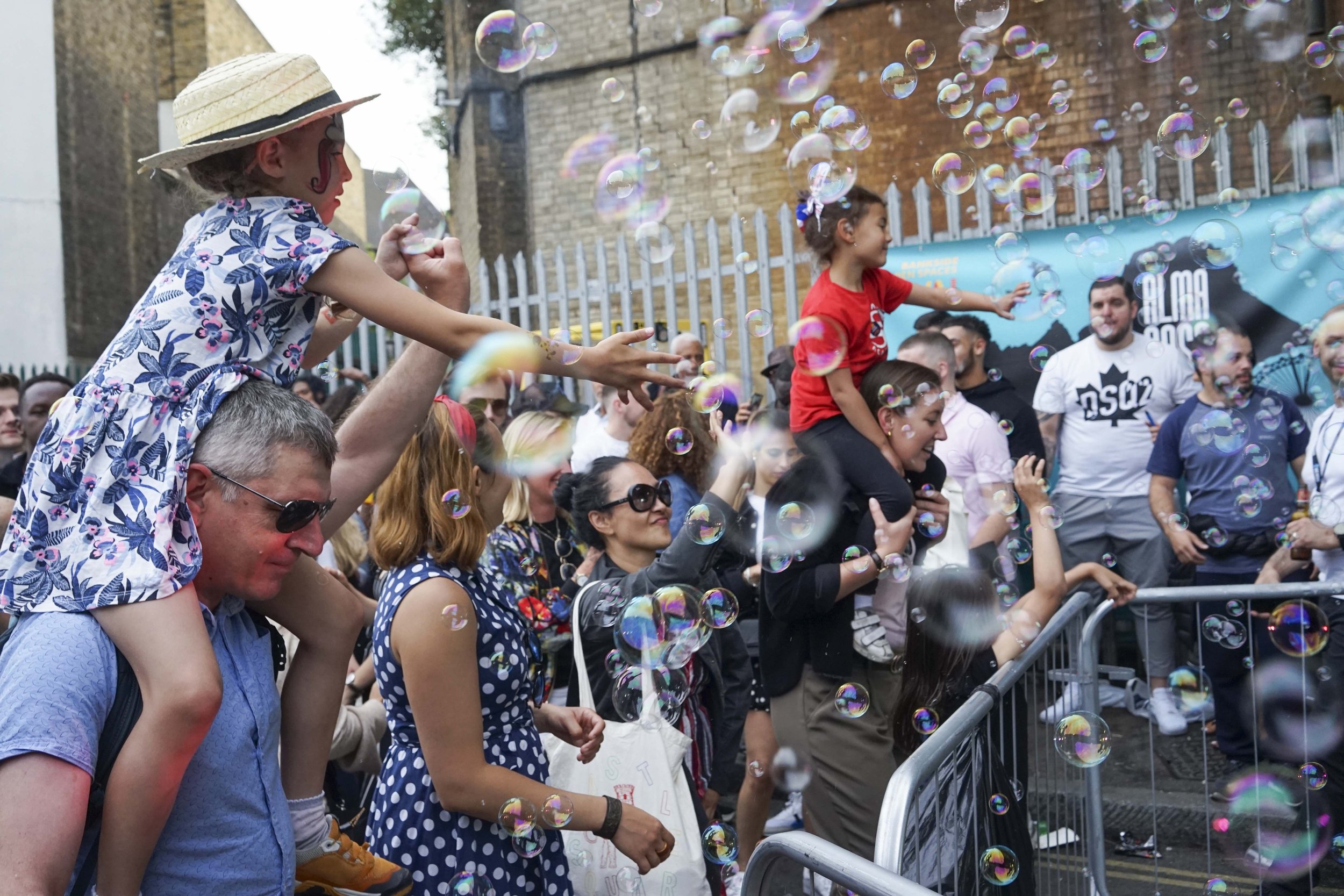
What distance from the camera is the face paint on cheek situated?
6.44 ft

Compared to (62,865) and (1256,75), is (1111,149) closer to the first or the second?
(1256,75)

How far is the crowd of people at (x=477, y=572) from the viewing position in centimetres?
158

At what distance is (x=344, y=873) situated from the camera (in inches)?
79.0

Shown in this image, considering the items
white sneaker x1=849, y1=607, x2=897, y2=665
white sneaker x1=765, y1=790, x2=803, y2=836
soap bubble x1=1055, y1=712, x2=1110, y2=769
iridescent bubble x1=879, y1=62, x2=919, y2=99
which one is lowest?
white sneaker x1=765, y1=790, x2=803, y2=836

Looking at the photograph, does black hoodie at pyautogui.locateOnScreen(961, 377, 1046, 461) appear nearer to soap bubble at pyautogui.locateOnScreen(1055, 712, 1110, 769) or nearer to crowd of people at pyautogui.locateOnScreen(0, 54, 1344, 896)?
crowd of people at pyautogui.locateOnScreen(0, 54, 1344, 896)

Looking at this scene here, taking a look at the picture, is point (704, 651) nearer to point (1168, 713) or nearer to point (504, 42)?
point (504, 42)

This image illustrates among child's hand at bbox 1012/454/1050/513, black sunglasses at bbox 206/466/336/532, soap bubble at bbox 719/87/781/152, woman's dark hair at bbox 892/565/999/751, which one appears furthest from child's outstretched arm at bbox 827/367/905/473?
black sunglasses at bbox 206/466/336/532

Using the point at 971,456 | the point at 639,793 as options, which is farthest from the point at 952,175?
the point at 639,793

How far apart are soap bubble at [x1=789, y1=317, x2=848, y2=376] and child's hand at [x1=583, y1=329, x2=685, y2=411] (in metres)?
1.85

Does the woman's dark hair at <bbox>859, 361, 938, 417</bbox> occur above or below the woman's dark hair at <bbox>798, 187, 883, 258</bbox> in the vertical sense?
below

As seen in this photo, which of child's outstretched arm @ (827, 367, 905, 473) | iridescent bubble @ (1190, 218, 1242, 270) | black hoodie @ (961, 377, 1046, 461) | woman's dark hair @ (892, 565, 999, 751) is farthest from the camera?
black hoodie @ (961, 377, 1046, 461)

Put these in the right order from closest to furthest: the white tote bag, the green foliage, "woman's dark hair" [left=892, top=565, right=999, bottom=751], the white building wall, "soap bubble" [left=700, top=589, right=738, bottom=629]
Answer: the white tote bag → "woman's dark hair" [left=892, top=565, right=999, bottom=751] → "soap bubble" [left=700, top=589, right=738, bottom=629] → the white building wall → the green foliage

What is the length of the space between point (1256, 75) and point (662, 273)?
21.8ft

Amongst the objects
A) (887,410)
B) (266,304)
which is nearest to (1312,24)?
(887,410)
